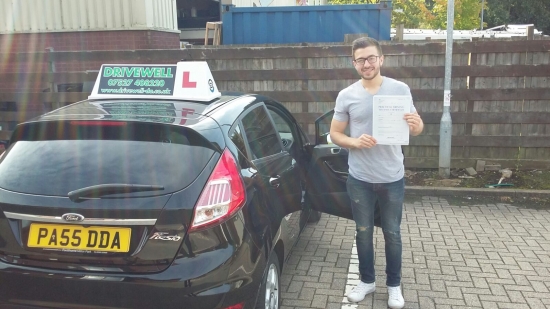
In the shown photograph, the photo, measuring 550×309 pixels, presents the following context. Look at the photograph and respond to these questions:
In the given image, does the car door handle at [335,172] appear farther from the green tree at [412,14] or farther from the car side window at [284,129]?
the green tree at [412,14]

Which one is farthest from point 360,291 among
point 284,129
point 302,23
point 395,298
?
point 302,23

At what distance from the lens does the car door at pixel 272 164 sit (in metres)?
2.87

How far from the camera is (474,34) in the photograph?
13438mm

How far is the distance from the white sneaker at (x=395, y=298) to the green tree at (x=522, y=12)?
114ft

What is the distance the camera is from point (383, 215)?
10.5 ft

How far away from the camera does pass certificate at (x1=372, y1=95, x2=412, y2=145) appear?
292cm

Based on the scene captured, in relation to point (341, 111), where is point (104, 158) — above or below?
below

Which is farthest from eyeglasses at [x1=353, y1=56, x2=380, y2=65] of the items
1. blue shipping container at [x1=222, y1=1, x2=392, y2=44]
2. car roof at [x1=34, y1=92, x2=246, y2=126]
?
blue shipping container at [x1=222, y1=1, x2=392, y2=44]

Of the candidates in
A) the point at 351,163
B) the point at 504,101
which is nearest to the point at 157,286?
the point at 351,163

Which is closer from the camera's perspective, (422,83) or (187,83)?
(187,83)

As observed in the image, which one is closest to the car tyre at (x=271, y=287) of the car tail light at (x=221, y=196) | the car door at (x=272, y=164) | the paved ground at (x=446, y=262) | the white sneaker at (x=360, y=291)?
the car door at (x=272, y=164)

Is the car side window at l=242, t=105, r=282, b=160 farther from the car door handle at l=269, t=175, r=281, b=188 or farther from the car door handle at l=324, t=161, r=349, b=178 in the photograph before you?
the car door handle at l=324, t=161, r=349, b=178

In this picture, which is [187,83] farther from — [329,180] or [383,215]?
[383,215]

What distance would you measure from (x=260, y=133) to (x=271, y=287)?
1.04 metres
